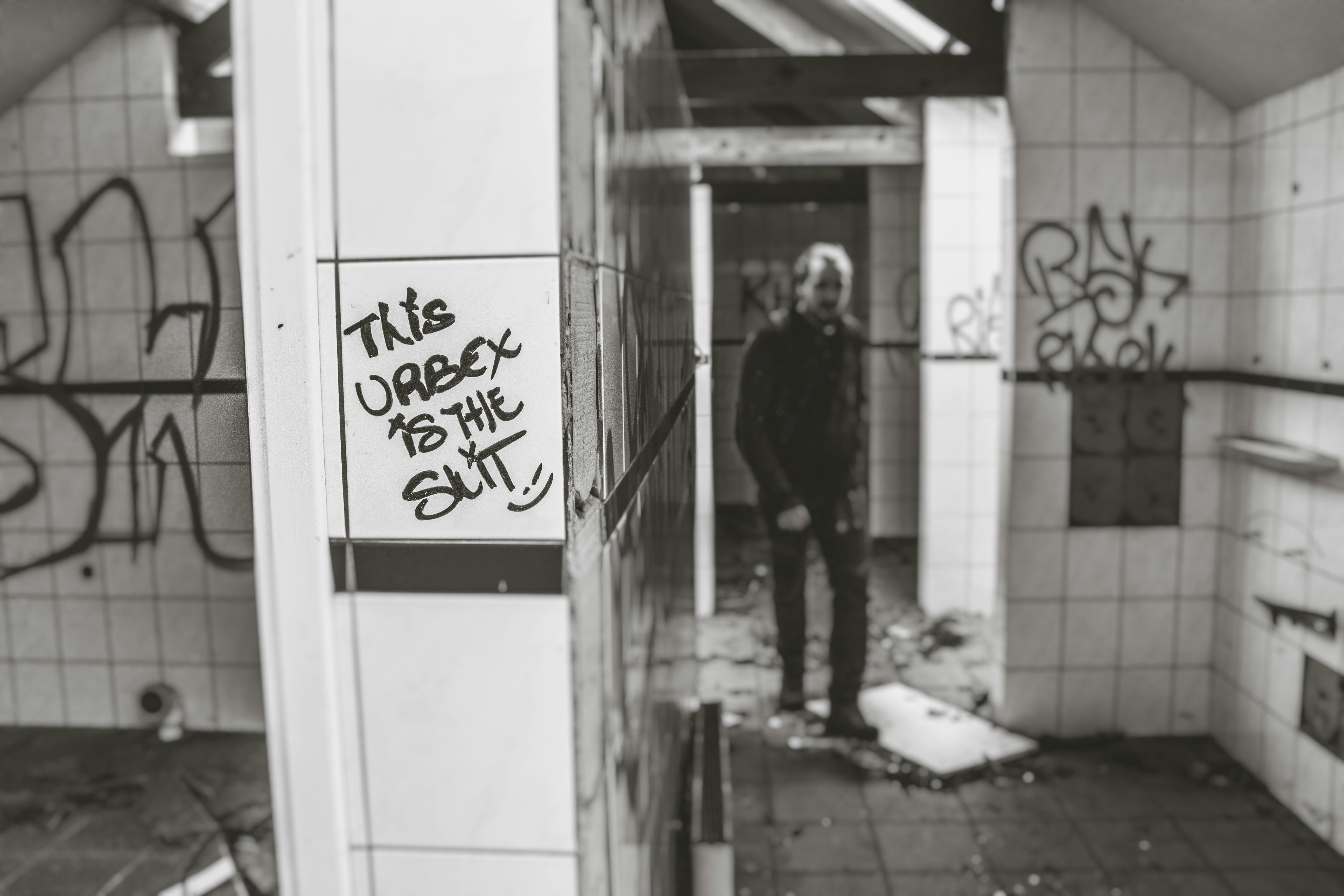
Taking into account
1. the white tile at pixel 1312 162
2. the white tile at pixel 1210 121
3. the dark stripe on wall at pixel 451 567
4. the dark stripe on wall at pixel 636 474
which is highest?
the white tile at pixel 1210 121

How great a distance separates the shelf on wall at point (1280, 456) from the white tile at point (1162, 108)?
3.19ft

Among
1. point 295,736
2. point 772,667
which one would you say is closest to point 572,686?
point 295,736

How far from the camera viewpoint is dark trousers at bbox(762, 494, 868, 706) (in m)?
3.39

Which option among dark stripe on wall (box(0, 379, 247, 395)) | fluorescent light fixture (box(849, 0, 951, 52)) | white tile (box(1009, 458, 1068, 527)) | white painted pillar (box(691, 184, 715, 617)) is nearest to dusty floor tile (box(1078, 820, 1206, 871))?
white tile (box(1009, 458, 1068, 527))

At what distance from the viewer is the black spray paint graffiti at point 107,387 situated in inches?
40.1

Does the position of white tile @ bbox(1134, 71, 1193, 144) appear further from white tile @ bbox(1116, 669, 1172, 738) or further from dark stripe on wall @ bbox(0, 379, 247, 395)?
dark stripe on wall @ bbox(0, 379, 247, 395)

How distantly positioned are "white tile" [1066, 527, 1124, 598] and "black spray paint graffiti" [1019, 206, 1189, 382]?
54cm

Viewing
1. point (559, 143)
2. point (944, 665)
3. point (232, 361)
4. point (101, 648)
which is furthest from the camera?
point (944, 665)

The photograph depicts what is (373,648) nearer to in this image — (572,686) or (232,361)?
(572,686)

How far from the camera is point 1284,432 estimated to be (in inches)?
109

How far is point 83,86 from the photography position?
120 cm

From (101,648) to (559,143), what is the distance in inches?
46.0

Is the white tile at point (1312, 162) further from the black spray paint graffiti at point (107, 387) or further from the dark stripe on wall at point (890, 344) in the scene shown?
the black spray paint graffiti at point (107, 387)

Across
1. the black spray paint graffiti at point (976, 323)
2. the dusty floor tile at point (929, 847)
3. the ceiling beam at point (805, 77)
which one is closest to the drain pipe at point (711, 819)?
the dusty floor tile at point (929, 847)
